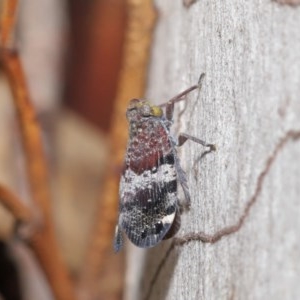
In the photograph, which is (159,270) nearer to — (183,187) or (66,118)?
(183,187)

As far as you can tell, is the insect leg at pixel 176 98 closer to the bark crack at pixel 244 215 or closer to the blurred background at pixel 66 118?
the bark crack at pixel 244 215

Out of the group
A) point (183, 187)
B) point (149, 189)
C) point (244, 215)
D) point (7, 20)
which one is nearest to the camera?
point (244, 215)

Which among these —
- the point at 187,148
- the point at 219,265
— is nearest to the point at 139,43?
the point at 187,148

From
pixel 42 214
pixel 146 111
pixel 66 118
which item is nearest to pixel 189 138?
pixel 146 111

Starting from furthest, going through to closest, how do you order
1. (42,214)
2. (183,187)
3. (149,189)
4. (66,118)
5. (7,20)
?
(66,118)
(42,214)
(7,20)
(149,189)
(183,187)

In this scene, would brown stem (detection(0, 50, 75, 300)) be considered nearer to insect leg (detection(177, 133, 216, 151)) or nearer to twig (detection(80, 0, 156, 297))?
twig (detection(80, 0, 156, 297))

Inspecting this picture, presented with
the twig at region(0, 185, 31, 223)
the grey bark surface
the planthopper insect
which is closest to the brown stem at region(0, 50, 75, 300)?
the twig at region(0, 185, 31, 223)
